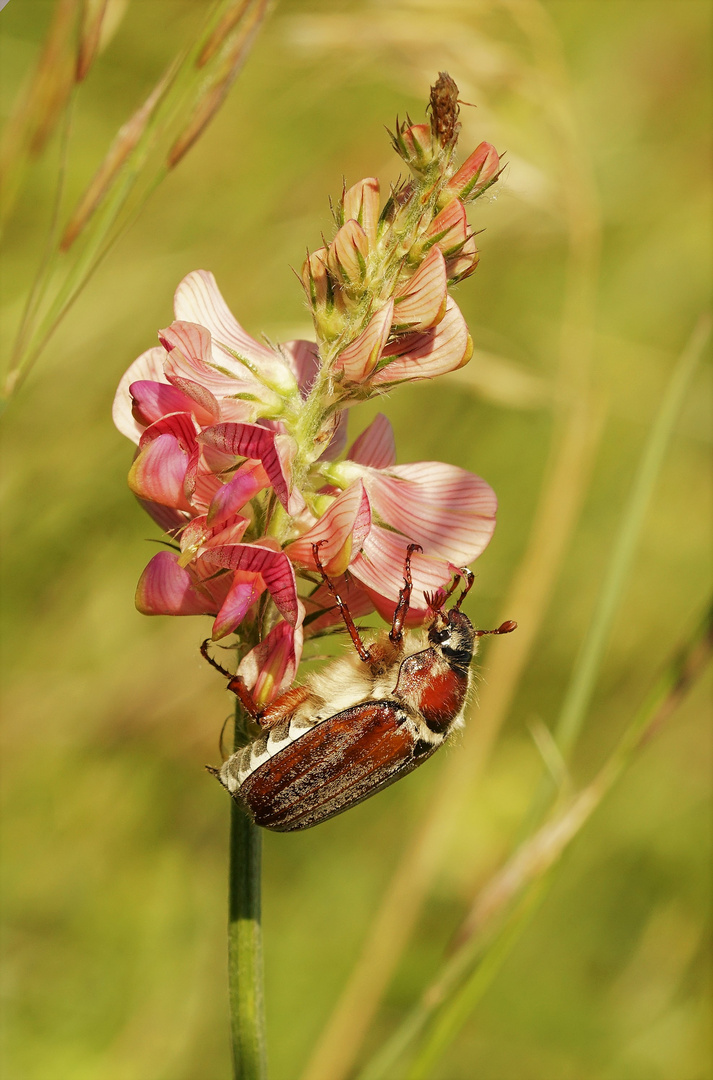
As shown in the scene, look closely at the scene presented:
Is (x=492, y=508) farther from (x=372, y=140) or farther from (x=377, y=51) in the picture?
(x=372, y=140)

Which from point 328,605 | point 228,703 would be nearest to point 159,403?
point 328,605

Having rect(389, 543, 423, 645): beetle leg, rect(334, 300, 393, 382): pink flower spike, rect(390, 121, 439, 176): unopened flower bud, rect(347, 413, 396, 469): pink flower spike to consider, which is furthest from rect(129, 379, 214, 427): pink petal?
rect(390, 121, 439, 176): unopened flower bud

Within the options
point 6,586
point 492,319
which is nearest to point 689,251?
point 492,319

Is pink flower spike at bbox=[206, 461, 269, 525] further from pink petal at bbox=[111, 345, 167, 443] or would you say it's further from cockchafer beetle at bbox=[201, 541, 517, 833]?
pink petal at bbox=[111, 345, 167, 443]

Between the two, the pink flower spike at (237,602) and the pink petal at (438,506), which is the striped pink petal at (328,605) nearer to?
the pink petal at (438,506)

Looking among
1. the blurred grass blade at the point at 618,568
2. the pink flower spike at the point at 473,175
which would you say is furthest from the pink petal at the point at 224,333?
the blurred grass blade at the point at 618,568

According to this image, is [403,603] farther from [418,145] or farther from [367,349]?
[418,145]
